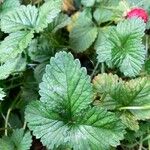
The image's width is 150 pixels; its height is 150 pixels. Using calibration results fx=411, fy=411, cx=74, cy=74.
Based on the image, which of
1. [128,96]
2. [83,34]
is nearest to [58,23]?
[83,34]

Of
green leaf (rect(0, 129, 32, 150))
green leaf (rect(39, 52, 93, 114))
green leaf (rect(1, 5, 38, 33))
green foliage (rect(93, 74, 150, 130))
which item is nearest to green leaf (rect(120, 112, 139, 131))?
green foliage (rect(93, 74, 150, 130))

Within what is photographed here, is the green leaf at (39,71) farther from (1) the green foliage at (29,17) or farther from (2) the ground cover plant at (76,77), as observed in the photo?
(1) the green foliage at (29,17)

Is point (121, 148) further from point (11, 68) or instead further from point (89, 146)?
point (11, 68)

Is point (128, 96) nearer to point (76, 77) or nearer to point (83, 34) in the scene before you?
point (76, 77)

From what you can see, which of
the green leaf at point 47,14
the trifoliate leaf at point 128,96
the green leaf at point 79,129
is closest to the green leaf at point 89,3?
the green leaf at point 47,14

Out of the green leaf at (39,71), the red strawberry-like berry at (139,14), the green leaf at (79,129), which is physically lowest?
the green leaf at (79,129)

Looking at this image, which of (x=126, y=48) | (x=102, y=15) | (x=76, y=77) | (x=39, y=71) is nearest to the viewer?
(x=76, y=77)
